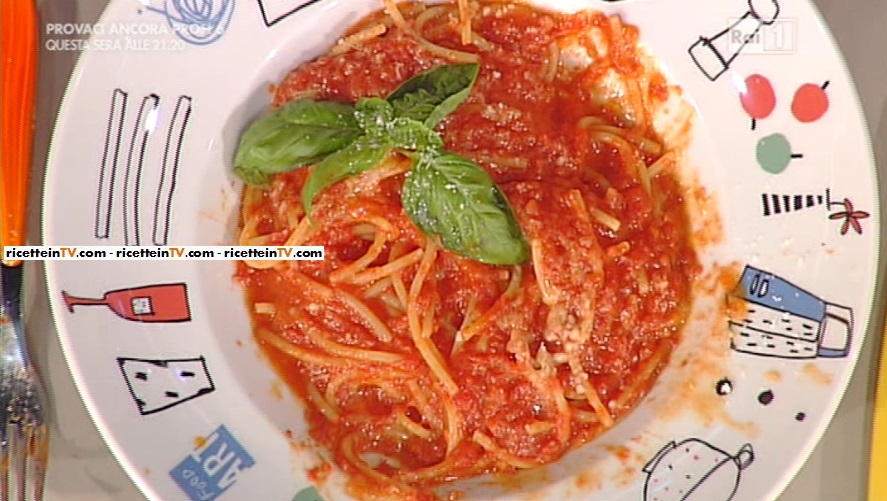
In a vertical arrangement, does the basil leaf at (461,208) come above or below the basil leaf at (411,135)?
below

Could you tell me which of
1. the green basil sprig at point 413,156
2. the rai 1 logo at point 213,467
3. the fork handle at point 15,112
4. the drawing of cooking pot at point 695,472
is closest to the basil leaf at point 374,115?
the green basil sprig at point 413,156

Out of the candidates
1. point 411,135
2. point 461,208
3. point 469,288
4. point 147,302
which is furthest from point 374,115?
point 147,302

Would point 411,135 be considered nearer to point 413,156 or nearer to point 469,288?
point 413,156

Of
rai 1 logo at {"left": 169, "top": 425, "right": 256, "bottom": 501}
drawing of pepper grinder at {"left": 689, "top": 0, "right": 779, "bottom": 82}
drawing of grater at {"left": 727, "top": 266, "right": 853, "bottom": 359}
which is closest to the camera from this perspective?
rai 1 logo at {"left": 169, "top": 425, "right": 256, "bottom": 501}

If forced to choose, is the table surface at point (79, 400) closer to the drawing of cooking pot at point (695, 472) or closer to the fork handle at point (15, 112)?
the fork handle at point (15, 112)

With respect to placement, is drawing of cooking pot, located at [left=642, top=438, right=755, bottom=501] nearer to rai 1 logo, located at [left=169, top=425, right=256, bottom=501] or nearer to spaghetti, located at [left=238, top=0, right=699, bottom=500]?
spaghetti, located at [left=238, top=0, right=699, bottom=500]

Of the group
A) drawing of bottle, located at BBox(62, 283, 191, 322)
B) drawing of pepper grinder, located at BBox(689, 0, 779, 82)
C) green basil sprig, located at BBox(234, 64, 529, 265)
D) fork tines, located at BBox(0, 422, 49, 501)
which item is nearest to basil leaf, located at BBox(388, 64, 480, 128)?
green basil sprig, located at BBox(234, 64, 529, 265)

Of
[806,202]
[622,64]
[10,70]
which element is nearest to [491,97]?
[622,64]
